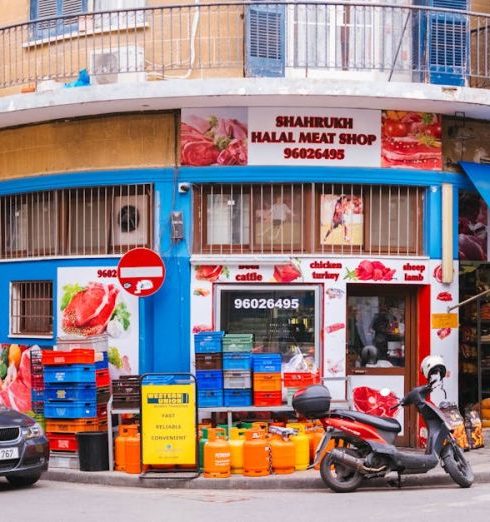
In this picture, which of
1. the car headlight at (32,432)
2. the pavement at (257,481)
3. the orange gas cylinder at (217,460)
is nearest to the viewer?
the car headlight at (32,432)

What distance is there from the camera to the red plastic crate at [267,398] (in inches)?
562

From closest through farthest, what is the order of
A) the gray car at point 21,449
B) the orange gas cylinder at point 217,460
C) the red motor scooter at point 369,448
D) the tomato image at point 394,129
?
1. the red motor scooter at point 369,448
2. the gray car at point 21,449
3. the orange gas cylinder at point 217,460
4. the tomato image at point 394,129

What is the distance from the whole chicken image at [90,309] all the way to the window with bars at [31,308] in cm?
58

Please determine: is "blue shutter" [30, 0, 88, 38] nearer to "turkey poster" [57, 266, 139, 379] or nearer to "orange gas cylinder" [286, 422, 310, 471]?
"turkey poster" [57, 266, 139, 379]

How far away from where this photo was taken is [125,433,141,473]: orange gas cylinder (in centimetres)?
1356

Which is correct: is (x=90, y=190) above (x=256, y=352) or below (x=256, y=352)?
above

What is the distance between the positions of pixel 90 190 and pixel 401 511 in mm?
7241

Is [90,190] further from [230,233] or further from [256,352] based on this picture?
[256,352]

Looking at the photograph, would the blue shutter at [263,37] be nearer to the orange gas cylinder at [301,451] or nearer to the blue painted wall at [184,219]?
the blue painted wall at [184,219]

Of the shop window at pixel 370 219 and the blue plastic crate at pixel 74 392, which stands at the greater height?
the shop window at pixel 370 219

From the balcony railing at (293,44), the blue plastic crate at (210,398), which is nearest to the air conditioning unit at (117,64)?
the balcony railing at (293,44)

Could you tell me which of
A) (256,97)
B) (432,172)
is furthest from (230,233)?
(432,172)

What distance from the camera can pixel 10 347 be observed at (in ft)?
55.2

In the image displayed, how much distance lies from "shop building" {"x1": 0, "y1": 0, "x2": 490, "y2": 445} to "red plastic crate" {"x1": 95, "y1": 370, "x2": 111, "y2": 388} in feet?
2.21
